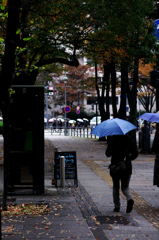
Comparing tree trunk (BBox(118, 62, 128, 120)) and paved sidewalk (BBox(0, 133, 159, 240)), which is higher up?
tree trunk (BBox(118, 62, 128, 120))

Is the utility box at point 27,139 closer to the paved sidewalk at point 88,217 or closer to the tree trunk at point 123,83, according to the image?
the paved sidewalk at point 88,217

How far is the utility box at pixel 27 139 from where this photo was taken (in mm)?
9273

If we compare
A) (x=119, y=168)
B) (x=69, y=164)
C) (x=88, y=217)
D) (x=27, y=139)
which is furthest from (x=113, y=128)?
(x=69, y=164)

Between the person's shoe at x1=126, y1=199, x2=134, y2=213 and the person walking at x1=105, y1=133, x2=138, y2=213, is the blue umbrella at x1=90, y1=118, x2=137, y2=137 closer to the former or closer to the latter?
the person walking at x1=105, y1=133, x2=138, y2=213

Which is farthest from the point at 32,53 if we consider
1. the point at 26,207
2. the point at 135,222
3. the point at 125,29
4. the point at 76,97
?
the point at 76,97

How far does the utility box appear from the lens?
927cm

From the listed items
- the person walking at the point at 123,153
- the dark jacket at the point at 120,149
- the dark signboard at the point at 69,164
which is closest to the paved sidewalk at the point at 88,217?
the dark signboard at the point at 69,164

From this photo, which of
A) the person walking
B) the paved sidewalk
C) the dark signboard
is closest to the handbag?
the person walking

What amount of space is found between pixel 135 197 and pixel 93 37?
1038cm

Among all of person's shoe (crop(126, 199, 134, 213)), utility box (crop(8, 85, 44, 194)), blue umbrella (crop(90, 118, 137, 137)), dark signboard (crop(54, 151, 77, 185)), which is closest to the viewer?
blue umbrella (crop(90, 118, 137, 137))

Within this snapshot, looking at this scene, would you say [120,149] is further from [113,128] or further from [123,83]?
[123,83]

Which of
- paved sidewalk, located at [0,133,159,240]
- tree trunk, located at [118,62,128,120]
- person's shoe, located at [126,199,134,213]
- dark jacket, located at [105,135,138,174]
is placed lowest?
paved sidewalk, located at [0,133,159,240]

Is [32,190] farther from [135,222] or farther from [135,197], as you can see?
[135,222]

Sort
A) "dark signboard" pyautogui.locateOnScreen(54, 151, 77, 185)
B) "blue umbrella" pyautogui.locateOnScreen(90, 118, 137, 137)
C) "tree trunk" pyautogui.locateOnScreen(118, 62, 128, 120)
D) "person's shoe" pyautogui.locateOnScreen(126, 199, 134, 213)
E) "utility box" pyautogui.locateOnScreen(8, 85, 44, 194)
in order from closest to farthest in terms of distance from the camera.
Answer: "blue umbrella" pyautogui.locateOnScreen(90, 118, 137, 137)
"person's shoe" pyautogui.locateOnScreen(126, 199, 134, 213)
"utility box" pyautogui.locateOnScreen(8, 85, 44, 194)
"dark signboard" pyautogui.locateOnScreen(54, 151, 77, 185)
"tree trunk" pyautogui.locateOnScreen(118, 62, 128, 120)
